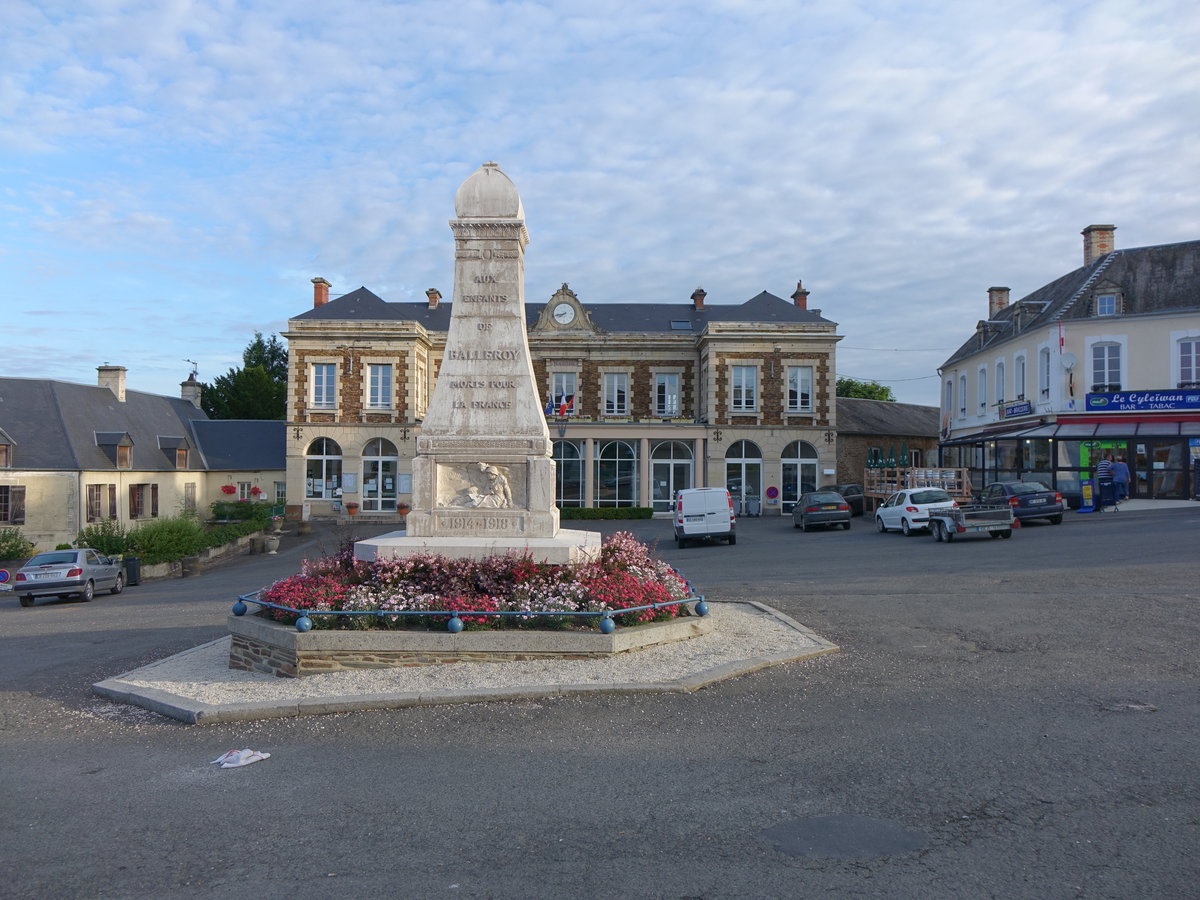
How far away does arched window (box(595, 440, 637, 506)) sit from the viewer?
39.5 meters

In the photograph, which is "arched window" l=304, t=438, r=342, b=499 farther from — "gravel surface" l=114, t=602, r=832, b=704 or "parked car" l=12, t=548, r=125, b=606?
"gravel surface" l=114, t=602, r=832, b=704

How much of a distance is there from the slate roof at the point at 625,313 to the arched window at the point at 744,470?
230 inches

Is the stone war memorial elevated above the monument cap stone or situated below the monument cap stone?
below

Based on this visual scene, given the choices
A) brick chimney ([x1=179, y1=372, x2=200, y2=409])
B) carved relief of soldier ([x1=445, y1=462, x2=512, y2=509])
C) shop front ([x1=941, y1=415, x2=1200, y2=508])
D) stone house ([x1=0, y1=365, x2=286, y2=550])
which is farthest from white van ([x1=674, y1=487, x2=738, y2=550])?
brick chimney ([x1=179, y1=372, x2=200, y2=409])

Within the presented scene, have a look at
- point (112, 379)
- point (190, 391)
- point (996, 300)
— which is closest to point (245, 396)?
point (190, 391)

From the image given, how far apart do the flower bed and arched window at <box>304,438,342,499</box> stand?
98.4 feet

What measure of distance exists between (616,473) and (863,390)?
135 feet

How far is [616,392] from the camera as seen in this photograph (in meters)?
41.0

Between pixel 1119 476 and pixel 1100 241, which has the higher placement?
pixel 1100 241

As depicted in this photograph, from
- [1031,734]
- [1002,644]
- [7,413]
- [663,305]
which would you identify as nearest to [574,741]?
[1031,734]

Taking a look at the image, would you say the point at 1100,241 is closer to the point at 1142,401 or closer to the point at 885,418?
the point at 1142,401

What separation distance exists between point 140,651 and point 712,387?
29.9m

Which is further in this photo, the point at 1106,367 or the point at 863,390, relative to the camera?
the point at 863,390

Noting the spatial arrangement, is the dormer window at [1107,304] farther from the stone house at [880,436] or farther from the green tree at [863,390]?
the green tree at [863,390]
